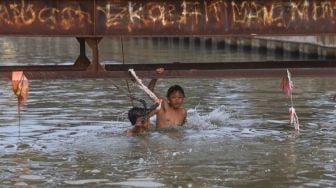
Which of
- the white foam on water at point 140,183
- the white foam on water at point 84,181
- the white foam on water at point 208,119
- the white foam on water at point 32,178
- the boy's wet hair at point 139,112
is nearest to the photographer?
the white foam on water at point 140,183

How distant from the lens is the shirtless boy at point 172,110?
1625 centimetres

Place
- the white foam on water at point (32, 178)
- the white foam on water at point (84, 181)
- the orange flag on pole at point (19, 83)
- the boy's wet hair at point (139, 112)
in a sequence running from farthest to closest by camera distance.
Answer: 1. the boy's wet hair at point (139, 112)
2. the orange flag on pole at point (19, 83)
3. the white foam on water at point (32, 178)
4. the white foam on water at point (84, 181)

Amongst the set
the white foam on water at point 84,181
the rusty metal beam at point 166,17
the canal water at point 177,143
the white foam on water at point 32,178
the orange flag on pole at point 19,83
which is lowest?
the white foam on water at point 84,181

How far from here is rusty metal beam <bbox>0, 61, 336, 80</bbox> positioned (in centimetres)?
1402

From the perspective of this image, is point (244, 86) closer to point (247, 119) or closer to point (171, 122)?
point (247, 119)

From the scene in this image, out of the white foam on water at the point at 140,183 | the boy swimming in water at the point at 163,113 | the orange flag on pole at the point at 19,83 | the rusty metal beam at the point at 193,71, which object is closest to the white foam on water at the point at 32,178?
the white foam on water at the point at 140,183

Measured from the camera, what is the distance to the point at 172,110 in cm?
1652

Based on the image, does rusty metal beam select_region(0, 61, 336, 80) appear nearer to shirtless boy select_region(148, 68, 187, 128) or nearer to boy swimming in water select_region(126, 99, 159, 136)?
boy swimming in water select_region(126, 99, 159, 136)

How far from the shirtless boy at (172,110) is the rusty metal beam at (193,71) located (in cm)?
92

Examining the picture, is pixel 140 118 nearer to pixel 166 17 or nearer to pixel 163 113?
pixel 163 113

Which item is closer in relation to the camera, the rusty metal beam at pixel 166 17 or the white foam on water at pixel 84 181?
the white foam on water at pixel 84 181

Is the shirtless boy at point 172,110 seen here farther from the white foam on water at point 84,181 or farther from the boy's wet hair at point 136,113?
the white foam on water at point 84,181

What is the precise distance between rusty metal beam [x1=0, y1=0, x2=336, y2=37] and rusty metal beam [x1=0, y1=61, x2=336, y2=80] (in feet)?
2.12

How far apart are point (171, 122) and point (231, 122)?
75.4 inches
